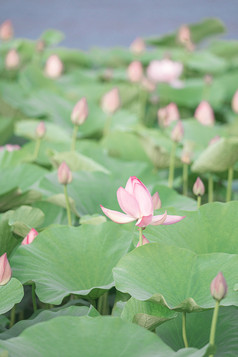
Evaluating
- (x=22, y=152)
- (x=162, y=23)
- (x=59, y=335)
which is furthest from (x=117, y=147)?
(x=162, y=23)

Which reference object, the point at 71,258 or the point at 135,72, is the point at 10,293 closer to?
the point at 71,258

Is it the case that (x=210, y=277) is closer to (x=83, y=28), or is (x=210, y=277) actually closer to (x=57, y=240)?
(x=57, y=240)

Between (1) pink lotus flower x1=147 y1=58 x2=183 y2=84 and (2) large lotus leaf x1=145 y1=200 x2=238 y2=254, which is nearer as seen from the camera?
(2) large lotus leaf x1=145 y1=200 x2=238 y2=254

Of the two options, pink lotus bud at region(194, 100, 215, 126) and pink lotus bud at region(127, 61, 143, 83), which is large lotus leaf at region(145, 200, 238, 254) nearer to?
pink lotus bud at region(194, 100, 215, 126)

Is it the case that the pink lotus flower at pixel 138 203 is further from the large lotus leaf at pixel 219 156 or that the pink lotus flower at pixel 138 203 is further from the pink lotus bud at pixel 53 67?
the pink lotus bud at pixel 53 67

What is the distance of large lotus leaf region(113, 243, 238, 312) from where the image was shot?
797 mm

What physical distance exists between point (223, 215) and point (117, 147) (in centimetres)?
69

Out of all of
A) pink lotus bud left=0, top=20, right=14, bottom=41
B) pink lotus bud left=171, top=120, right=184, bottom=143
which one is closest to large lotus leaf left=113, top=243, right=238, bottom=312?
pink lotus bud left=171, top=120, right=184, bottom=143

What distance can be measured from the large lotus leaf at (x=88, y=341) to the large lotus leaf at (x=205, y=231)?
0.87ft

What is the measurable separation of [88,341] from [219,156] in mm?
672

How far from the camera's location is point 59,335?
2.18 ft

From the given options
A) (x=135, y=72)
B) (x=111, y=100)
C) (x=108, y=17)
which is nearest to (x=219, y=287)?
(x=111, y=100)

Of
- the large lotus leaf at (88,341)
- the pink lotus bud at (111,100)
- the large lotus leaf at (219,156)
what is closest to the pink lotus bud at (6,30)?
the pink lotus bud at (111,100)

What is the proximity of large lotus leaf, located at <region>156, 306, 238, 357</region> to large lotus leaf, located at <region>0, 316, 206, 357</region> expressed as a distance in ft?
0.45
